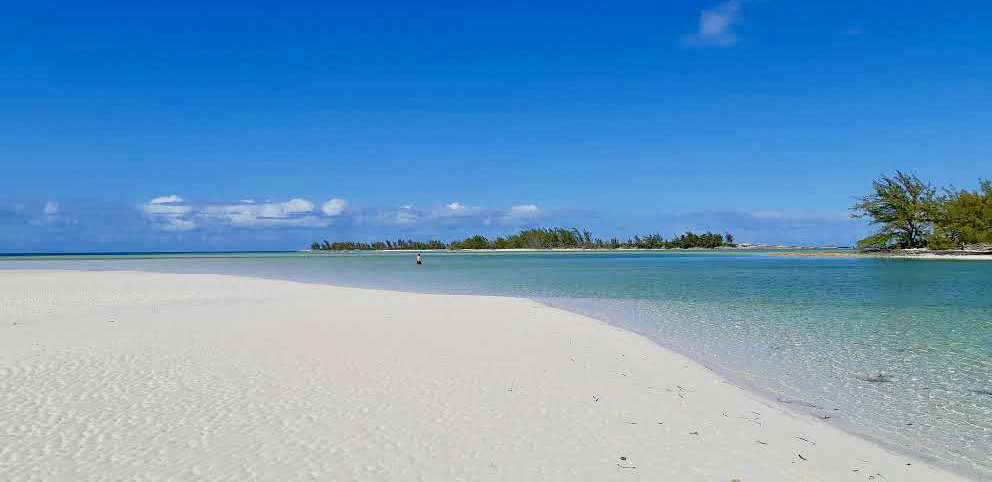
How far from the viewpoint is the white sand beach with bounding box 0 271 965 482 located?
4.56 meters

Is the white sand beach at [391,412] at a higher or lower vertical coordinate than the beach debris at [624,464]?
higher

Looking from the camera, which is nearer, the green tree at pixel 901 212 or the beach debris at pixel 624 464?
the beach debris at pixel 624 464

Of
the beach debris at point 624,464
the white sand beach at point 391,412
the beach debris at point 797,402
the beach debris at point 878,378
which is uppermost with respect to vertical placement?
the white sand beach at point 391,412

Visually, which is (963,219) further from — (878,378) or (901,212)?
(878,378)

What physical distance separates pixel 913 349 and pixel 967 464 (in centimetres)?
605

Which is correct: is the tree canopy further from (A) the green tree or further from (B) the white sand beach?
(B) the white sand beach

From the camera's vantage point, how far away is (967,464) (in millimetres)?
5012

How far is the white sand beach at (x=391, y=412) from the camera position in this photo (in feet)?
15.0

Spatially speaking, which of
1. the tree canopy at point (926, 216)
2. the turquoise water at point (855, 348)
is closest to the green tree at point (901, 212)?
the tree canopy at point (926, 216)

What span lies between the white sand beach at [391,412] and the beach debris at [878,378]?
2.23m

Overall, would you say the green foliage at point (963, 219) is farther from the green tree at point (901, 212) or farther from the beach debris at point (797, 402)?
the beach debris at point (797, 402)

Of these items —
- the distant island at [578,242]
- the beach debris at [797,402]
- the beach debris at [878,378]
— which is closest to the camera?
the beach debris at [797,402]

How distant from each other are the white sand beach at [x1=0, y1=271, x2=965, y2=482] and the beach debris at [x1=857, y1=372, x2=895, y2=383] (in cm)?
223

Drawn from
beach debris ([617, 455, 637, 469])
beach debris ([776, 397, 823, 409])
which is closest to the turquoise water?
beach debris ([776, 397, 823, 409])
